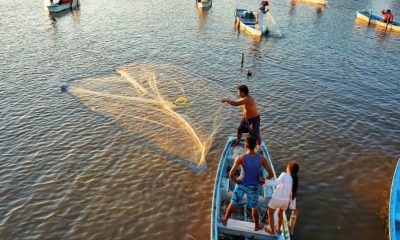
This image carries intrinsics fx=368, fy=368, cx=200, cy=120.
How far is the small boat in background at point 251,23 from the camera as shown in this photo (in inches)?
1196

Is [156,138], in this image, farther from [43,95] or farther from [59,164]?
[43,95]

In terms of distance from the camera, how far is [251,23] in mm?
32594

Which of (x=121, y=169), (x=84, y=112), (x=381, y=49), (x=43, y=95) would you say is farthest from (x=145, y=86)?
(x=381, y=49)

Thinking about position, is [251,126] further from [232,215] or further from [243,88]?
[232,215]

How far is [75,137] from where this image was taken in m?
14.7

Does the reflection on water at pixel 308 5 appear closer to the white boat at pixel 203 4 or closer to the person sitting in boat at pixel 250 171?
the white boat at pixel 203 4

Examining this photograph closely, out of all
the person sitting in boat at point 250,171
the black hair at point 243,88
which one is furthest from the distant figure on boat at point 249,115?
the person sitting in boat at point 250,171

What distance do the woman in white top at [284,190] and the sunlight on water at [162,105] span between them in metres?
4.72

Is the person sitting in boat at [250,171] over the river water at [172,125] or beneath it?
over

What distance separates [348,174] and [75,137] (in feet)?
34.1

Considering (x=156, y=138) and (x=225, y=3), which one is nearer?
(x=156, y=138)

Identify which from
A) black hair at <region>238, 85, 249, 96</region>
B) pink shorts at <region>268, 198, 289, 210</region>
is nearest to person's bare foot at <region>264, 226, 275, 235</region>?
pink shorts at <region>268, 198, 289, 210</region>

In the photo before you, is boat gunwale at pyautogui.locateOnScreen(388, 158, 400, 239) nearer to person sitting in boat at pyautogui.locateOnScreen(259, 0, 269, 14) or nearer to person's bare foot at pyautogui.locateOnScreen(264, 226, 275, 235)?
person's bare foot at pyautogui.locateOnScreen(264, 226, 275, 235)

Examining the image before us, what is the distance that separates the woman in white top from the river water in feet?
6.45
